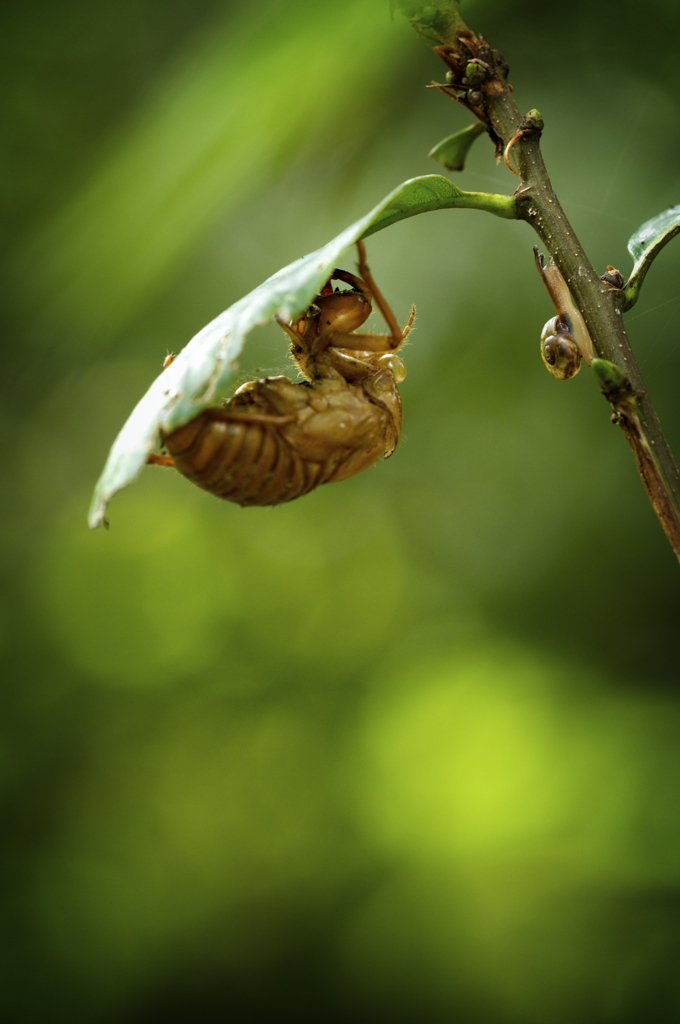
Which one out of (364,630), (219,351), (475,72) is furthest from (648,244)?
(364,630)

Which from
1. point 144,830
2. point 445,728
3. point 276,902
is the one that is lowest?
point 276,902

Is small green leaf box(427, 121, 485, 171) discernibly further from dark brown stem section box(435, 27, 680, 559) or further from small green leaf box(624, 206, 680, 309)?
small green leaf box(624, 206, 680, 309)

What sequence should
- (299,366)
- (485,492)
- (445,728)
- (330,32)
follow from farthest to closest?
(485,492) → (445,728) → (330,32) → (299,366)

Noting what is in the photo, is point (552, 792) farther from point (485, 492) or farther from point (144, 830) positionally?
point (144, 830)

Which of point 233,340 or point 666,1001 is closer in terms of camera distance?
point 233,340

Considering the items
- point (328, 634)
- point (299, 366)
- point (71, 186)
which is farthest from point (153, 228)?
point (328, 634)

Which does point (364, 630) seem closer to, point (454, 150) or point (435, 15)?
point (454, 150)

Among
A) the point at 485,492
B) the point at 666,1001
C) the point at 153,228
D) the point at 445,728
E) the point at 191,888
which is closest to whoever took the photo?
the point at 153,228
